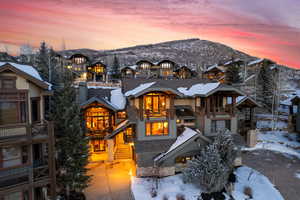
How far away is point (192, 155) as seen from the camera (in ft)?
50.5

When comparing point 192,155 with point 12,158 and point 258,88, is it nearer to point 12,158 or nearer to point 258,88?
point 12,158

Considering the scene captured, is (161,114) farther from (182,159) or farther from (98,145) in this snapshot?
(98,145)

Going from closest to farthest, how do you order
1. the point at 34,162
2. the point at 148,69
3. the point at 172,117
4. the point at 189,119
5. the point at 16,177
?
the point at 16,177
the point at 34,162
the point at 172,117
the point at 189,119
the point at 148,69

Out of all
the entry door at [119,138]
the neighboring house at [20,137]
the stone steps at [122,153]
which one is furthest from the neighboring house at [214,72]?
the neighboring house at [20,137]

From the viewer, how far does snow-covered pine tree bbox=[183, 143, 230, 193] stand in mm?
12742

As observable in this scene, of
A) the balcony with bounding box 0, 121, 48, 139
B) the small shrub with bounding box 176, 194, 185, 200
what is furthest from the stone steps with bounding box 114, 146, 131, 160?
the balcony with bounding box 0, 121, 48, 139

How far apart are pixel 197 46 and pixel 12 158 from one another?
163108mm

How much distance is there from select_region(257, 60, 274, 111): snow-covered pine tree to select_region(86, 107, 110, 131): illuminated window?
1314 inches

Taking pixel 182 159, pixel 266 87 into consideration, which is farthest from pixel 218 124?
pixel 266 87

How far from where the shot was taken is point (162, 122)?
16797 millimetres

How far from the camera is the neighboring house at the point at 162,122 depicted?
15.2 meters

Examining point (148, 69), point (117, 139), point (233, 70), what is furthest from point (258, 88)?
point (117, 139)

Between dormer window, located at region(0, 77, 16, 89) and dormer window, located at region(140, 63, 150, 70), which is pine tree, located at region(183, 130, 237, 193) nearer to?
dormer window, located at region(0, 77, 16, 89)

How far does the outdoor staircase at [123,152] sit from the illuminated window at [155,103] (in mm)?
6113
